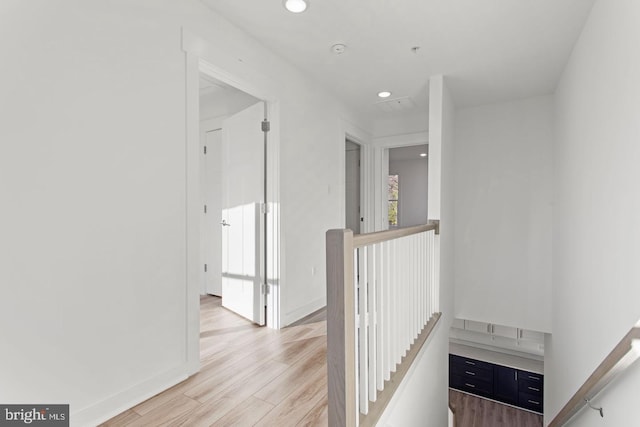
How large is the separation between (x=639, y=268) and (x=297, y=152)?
2466mm

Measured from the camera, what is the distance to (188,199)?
6.64 feet

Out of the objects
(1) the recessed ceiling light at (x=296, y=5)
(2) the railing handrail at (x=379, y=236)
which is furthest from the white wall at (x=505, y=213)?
(1) the recessed ceiling light at (x=296, y=5)

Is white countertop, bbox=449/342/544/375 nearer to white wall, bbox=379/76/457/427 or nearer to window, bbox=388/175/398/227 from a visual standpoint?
white wall, bbox=379/76/457/427

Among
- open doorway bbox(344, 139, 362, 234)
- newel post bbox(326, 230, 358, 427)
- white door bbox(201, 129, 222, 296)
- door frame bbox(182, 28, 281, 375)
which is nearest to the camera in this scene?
newel post bbox(326, 230, 358, 427)

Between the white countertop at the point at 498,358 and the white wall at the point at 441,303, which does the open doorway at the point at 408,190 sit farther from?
the white wall at the point at 441,303

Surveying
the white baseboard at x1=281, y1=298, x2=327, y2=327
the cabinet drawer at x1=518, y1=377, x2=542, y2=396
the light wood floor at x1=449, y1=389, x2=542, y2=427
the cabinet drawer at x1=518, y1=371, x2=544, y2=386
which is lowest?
the light wood floor at x1=449, y1=389, x2=542, y2=427

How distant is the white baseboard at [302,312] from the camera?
9.76 feet

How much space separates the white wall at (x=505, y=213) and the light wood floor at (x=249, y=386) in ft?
8.06

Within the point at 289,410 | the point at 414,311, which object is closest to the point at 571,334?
the point at 414,311

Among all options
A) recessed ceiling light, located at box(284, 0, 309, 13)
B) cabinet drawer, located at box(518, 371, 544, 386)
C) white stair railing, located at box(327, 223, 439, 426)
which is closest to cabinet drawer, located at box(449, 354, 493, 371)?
cabinet drawer, located at box(518, 371, 544, 386)

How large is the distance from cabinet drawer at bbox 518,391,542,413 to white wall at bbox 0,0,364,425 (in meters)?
4.64

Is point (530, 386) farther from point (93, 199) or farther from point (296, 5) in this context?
point (93, 199)

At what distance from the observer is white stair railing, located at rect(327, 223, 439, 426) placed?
1.21 meters

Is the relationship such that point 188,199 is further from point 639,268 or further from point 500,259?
point 500,259
